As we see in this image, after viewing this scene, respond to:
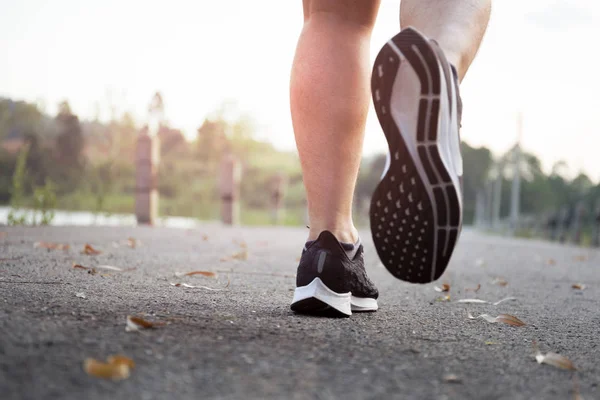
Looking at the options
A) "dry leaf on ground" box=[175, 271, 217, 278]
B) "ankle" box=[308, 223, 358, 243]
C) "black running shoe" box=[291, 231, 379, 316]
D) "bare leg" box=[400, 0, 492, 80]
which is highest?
"bare leg" box=[400, 0, 492, 80]

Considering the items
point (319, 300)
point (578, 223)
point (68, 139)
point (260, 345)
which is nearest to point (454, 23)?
point (319, 300)

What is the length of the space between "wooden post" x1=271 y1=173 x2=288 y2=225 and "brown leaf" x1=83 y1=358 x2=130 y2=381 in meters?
12.0

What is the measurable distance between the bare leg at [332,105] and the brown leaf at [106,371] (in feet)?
2.33

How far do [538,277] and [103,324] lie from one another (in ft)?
9.02

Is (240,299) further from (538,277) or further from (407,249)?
(538,277)

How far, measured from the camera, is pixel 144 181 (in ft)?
25.3

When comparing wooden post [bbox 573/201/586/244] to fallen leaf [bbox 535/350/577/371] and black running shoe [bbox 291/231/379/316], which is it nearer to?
black running shoe [bbox 291/231/379/316]

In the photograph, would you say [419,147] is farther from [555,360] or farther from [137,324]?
[137,324]

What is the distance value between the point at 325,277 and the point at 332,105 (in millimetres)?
404

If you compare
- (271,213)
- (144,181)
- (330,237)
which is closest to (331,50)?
(330,237)

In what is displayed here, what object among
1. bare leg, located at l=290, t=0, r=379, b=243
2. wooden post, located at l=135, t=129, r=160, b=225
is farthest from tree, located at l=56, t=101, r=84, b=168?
bare leg, located at l=290, t=0, r=379, b=243

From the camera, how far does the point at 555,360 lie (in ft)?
3.73

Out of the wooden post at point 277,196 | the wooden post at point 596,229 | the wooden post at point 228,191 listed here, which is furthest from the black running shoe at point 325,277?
the wooden post at point 277,196

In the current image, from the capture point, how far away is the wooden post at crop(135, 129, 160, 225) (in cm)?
769
